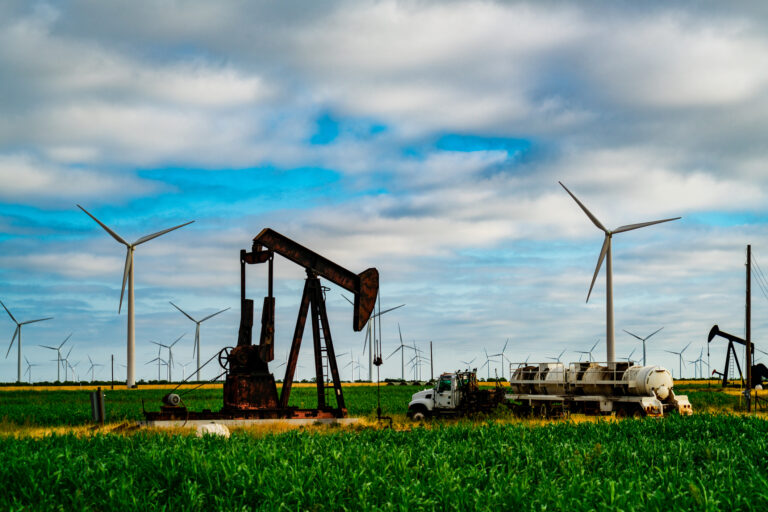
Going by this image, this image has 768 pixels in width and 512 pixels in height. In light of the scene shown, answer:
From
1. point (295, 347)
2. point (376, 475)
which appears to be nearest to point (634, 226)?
point (295, 347)

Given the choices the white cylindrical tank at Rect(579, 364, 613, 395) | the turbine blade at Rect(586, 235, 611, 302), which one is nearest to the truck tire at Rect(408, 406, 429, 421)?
the white cylindrical tank at Rect(579, 364, 613, 395)

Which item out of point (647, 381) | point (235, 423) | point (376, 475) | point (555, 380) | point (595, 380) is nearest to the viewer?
point (376, 475)

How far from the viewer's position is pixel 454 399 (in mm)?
26641

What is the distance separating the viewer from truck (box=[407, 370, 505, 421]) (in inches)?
1045

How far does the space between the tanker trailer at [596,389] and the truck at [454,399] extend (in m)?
1.99

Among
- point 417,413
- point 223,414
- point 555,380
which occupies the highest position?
point 555,380

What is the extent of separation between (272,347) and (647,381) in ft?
45.6

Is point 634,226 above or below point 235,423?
above

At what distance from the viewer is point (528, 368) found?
97.3ft

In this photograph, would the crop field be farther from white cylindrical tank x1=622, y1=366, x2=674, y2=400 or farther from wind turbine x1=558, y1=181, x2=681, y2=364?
wind turbine x1=558, y1=181, x2=681, y2=364

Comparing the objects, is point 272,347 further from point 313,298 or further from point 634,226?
point 634,226

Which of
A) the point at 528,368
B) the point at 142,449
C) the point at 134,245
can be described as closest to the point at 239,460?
the point at 142,449

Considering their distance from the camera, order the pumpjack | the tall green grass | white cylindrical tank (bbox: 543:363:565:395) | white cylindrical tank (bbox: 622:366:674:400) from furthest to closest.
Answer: the pumpjack
white cylindrical tank (bbox: 543:363:565:395)
white cylindrical tank (bbox: 622:366:674:400)
the tall green grass

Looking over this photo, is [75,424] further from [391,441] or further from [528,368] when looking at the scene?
[528,368]
